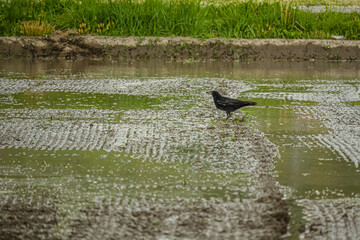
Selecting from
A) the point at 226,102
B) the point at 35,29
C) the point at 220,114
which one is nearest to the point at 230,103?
the point at 226,102

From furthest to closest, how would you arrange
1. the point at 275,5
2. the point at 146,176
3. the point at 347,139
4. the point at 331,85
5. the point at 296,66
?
the point at 275,5 < the point at 296,66 < the point at 331,85 < the point at 347,139 < the point at 146,176

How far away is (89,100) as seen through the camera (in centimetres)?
616

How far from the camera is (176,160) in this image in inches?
149

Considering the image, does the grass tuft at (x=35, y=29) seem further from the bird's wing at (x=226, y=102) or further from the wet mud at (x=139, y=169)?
the bird's wing at (x=226, y=102)

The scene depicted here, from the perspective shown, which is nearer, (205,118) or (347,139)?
(347,139)

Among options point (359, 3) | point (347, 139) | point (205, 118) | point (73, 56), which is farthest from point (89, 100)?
point (359, 3)

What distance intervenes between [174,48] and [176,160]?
7.06 meters

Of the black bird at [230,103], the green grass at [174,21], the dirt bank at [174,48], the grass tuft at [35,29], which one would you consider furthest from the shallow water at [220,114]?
the green grass at [174,21]

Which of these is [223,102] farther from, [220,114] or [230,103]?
[220,114]

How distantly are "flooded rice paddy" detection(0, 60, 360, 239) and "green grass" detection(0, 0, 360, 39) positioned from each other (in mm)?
3885

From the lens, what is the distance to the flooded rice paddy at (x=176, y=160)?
8.84 feet

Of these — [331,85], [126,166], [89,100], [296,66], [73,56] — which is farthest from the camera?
[73,56]

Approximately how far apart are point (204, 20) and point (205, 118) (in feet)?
20.8

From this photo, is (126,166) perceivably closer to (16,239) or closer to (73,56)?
(16,239)
